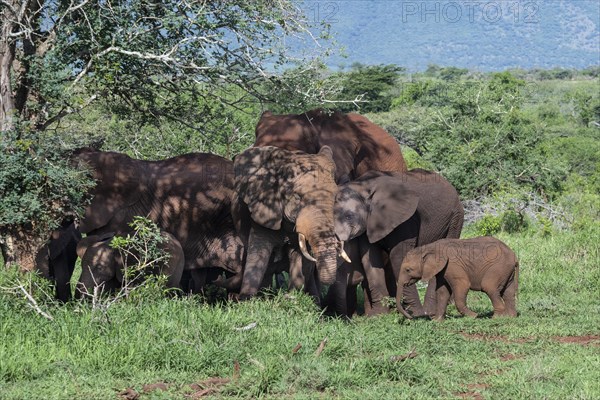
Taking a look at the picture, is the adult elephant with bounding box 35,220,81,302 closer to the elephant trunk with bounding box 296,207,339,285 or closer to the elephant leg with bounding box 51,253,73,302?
the elephant leg with bounding box 51,253,73,302

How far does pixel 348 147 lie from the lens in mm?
12328

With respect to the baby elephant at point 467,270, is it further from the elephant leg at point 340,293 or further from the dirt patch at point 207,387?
the dirt patch at point 207,387

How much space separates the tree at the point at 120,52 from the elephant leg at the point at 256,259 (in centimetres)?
147

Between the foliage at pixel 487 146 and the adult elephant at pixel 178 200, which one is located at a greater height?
the adult elephant at pixel 178 200

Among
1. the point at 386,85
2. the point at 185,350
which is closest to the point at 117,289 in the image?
the point at 185,350

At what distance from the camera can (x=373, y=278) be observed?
11.4 metres

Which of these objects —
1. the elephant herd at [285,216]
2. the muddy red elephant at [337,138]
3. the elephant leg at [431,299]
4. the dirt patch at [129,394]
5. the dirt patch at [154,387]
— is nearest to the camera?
the dirt patch at [129,394]

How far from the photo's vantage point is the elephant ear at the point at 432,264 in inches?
430

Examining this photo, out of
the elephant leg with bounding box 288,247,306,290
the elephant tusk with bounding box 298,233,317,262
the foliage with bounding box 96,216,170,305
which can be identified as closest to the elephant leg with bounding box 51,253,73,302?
the foliage with bounding box 96,216,170,305

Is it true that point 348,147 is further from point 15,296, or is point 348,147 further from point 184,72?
point 15,296

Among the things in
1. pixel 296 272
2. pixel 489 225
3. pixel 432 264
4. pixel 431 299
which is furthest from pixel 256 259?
pixel 489 225

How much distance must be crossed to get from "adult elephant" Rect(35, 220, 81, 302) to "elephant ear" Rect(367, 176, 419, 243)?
10.9 ft

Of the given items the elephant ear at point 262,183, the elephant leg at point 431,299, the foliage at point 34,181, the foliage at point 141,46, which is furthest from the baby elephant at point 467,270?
the foliage at point 34,181

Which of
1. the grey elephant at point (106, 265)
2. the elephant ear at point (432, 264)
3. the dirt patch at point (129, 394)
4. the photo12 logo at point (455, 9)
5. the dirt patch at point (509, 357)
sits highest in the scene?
the photo12 logo at point (455, 9)
